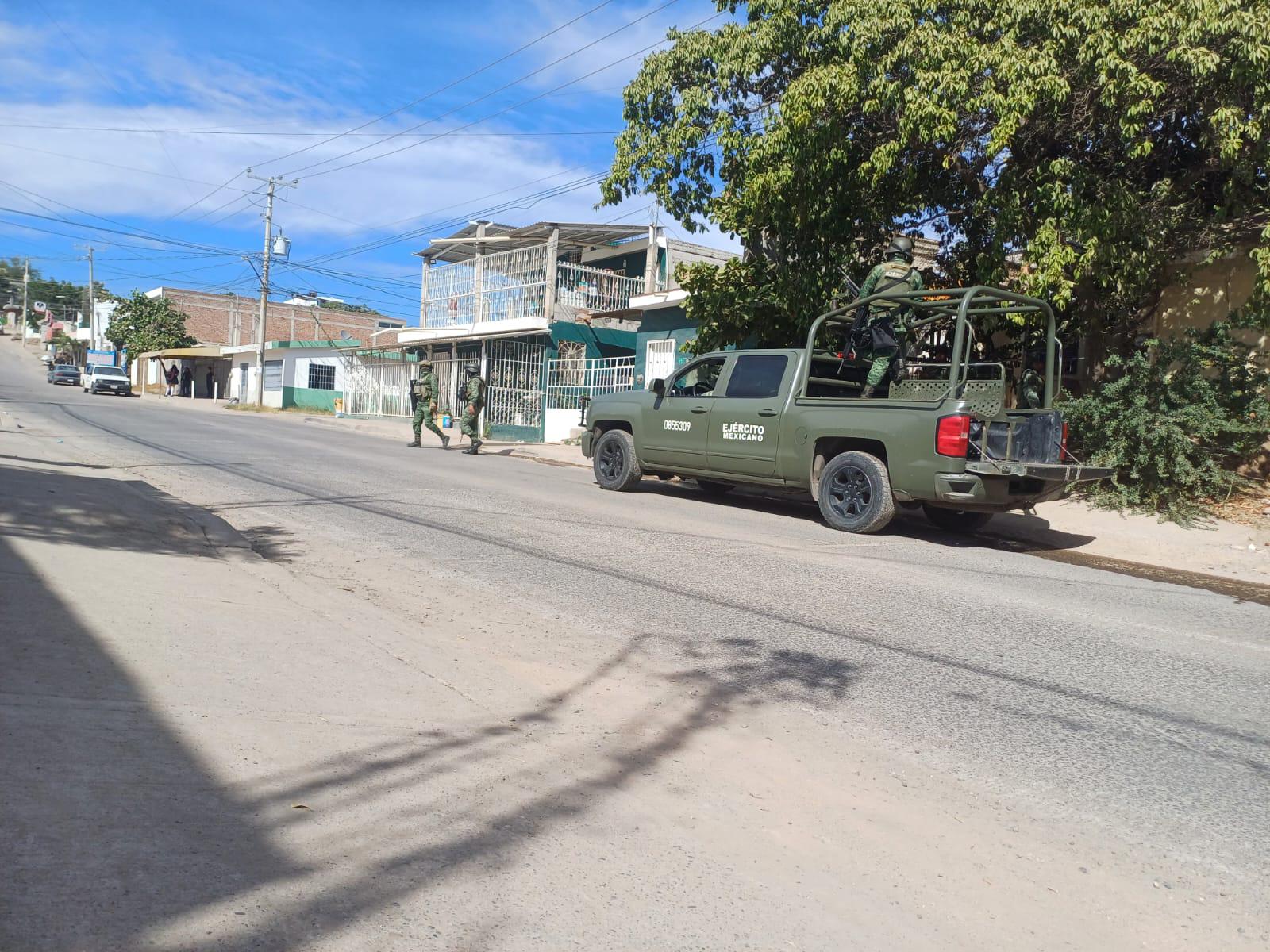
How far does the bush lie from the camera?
1083cm

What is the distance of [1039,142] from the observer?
12102mm

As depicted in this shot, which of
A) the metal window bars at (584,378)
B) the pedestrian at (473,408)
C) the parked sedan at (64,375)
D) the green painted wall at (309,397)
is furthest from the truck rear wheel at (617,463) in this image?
the parked sedan at (64,375)

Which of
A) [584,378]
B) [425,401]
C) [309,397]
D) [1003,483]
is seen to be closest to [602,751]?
[1003,483]

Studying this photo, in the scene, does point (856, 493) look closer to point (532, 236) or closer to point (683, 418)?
point (683, 418)

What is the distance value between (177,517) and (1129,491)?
32.1 ft

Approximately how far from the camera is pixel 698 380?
40.0ft

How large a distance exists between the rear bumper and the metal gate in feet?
57.6

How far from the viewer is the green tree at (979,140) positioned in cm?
994

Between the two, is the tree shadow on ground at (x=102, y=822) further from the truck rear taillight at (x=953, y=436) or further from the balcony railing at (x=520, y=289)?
the balcony railing at (x=520, y=289)

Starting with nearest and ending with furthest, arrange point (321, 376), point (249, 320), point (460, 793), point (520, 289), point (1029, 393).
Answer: point (460, 793), point (1029, 393), point (520, 289), point (321, 376), point (249, 320)

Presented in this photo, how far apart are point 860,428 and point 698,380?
9.32 ft

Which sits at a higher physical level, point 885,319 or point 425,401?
point 885,319

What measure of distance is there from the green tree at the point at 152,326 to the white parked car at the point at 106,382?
468 inches

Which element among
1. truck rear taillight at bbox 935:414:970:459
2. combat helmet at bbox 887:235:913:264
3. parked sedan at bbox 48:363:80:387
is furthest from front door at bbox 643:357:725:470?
parked sedan at bbox 48:363:80:387
